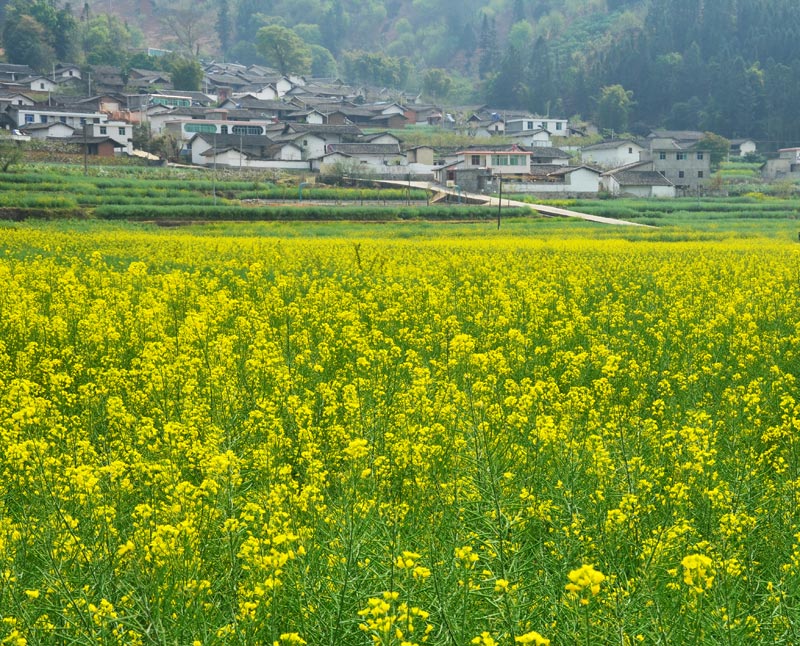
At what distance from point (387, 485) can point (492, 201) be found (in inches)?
2014

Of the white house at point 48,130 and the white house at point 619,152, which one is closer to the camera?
the white house at point 48,130

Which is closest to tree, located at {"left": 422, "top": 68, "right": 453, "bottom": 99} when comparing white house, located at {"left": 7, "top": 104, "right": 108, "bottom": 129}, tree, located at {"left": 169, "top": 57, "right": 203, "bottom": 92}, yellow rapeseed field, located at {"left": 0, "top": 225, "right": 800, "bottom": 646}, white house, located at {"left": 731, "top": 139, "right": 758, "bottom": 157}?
tree, located at {"left": 169, "top": 57, "right": 203, "bottom": 92}

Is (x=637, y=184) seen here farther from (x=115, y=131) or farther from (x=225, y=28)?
(x=225, y=28)

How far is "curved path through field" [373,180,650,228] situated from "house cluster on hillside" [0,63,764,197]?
1.97 m

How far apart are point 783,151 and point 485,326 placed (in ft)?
254

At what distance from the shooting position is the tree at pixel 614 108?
314 ft

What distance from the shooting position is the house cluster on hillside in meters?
A: 66.0

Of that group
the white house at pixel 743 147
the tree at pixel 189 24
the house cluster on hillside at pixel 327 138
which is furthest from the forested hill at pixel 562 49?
the house cluster on hillside at pixel 327 138

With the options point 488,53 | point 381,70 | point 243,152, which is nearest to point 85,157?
point 243,152

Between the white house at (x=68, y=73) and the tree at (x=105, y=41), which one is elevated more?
the tree at (x=105, y=41)

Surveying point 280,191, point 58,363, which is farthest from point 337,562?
point 280,191

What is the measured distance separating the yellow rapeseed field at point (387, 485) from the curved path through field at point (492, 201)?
1402 inches

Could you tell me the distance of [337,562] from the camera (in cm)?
459

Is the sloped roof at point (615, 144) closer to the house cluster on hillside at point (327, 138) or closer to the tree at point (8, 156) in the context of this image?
the house cluster on hillside at point (327, 138)
